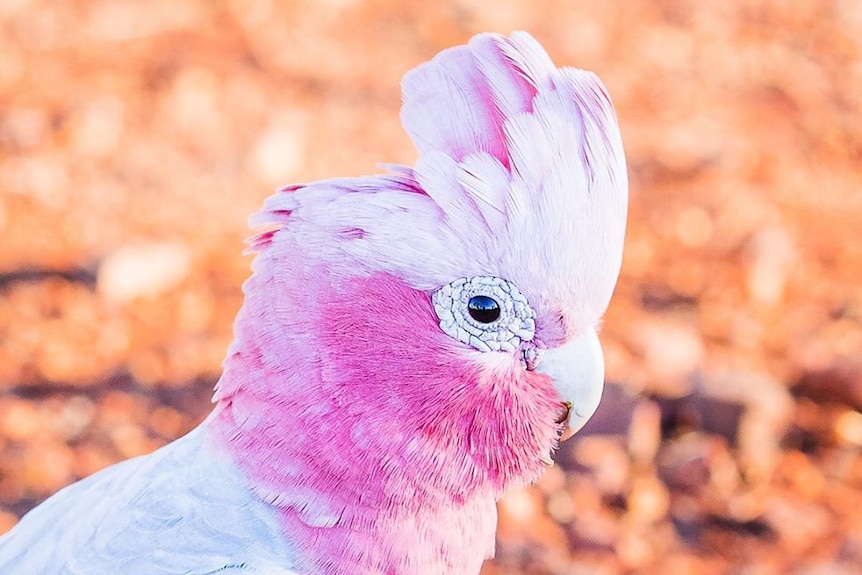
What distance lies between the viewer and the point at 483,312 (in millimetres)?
1765

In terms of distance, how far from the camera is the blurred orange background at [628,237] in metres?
3.52

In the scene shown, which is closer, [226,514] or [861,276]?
[226,514]

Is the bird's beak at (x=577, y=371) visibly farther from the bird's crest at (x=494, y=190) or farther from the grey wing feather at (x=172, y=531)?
the grey wing feather at (x=172, y=531)

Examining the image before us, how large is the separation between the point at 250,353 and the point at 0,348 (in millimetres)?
2495

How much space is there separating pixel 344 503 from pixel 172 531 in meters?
0.36

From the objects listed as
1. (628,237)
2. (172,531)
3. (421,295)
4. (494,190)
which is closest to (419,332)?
(421,295)

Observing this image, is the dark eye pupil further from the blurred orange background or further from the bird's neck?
the blurred orange background

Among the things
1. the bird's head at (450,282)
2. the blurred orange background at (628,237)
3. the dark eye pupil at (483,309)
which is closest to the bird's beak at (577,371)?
the bird's head at (450,282)

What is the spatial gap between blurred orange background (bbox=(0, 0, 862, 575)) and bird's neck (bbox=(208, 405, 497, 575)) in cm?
152

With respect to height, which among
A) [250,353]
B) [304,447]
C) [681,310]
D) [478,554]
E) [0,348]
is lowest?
[0,348]

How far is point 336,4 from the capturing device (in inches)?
238

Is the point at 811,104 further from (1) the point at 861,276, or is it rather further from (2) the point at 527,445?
(2) the point at 527,445

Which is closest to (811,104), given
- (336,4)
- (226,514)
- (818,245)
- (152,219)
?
(818,245)

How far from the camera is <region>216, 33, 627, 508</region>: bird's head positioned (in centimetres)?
174
